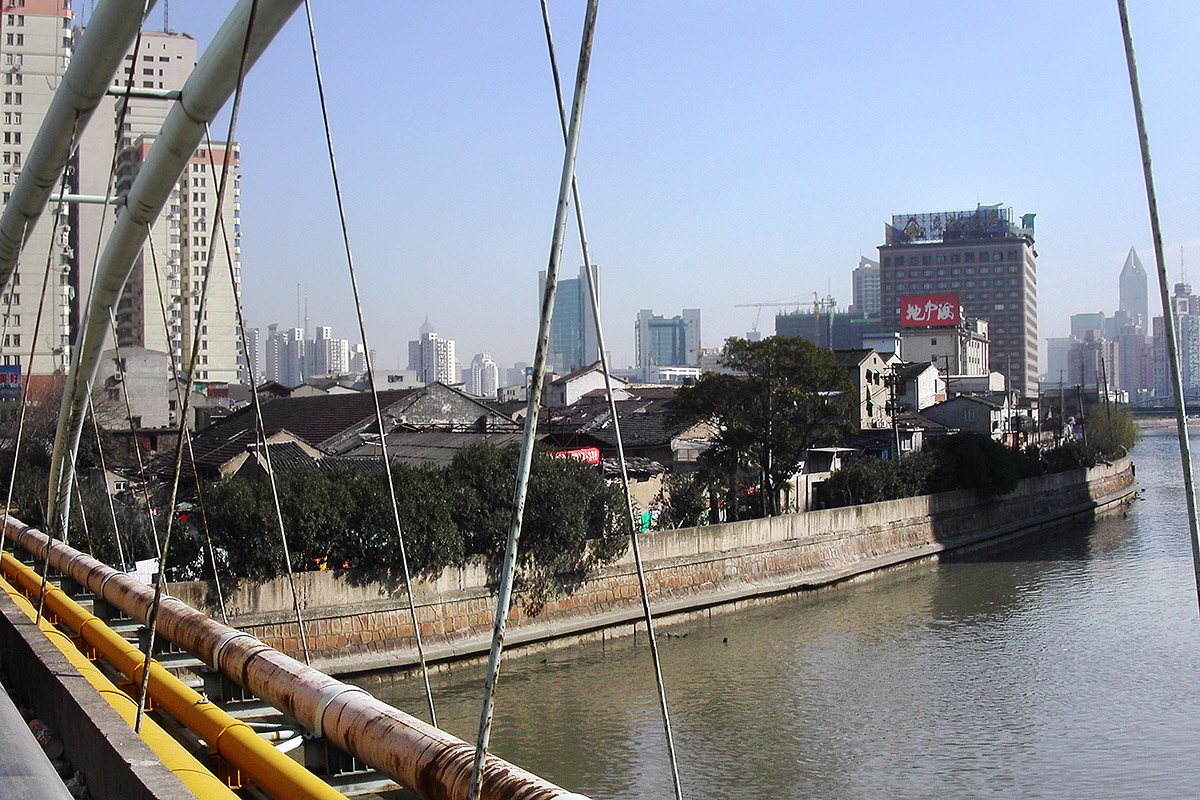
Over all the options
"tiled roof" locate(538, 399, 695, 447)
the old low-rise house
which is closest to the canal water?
"tiled roof" locate(538, 399, 695, 447)

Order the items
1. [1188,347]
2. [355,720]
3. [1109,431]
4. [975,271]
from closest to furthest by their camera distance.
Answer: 1. [355,720]
2. [1109,431]
3. [975,271]
4. [1188,347]

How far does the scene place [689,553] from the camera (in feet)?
70.0

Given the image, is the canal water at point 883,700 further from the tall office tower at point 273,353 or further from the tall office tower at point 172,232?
the tall office tower at point 273,353

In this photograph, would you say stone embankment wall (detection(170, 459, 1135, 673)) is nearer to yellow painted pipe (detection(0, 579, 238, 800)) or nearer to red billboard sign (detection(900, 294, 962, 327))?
yellow painted pipe (detection(0, 579, 238, 800))

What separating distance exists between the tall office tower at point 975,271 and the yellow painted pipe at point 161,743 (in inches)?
4294

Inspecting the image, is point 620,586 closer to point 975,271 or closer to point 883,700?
point 883,700

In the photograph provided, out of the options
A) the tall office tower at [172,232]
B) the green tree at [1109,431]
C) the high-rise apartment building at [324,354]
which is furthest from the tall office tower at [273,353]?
the green tree at [1109,431]

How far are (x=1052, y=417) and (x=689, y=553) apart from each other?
165 feet

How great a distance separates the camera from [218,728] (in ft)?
16.6

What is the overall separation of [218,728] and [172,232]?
73.6 m

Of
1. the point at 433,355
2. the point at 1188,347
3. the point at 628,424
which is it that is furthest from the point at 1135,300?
the point at 628,424

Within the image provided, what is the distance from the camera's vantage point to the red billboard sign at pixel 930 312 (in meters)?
72.4

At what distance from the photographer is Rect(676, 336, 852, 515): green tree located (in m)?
26.1

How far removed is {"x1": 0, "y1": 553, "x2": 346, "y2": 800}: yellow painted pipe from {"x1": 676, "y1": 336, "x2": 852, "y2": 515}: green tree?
64.6ft
